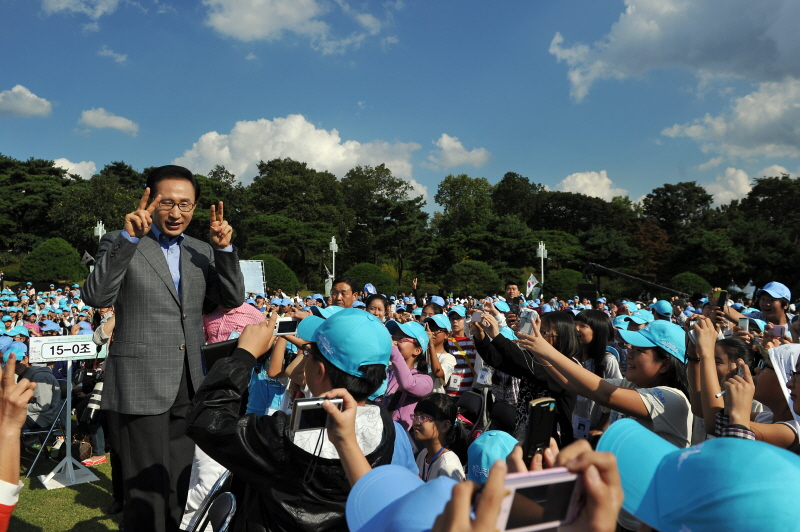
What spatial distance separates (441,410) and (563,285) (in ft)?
Answer: 106

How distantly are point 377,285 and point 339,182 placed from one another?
100 feet

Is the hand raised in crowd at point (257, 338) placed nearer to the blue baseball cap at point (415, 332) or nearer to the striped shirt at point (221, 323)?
the striped shirt at point (221, 323)

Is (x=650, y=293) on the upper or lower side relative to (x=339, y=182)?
lower

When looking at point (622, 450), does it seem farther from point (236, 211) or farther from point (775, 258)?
point (236, 211)

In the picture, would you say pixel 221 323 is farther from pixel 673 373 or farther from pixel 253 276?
pixel 253 276

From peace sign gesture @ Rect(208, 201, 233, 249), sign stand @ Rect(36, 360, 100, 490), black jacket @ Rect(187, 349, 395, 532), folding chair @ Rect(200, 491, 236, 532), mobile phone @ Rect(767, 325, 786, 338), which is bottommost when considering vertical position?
sign stand @ Rect(36, 360, 100, 490)

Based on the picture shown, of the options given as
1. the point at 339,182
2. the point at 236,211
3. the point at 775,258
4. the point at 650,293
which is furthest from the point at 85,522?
the point at 339,182

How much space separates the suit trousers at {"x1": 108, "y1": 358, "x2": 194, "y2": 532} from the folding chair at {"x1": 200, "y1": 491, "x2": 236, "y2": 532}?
0.44 metres

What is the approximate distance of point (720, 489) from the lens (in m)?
0.87

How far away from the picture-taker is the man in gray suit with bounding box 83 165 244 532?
8.56ft

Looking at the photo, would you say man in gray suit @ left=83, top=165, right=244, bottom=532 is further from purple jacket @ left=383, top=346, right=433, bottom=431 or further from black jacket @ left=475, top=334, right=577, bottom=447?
black jacket @ left=475, top=334, right=577, bottom=447

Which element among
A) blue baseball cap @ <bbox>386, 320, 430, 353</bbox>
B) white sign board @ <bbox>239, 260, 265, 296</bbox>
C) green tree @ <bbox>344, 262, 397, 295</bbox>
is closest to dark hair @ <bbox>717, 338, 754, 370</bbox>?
blue baseball cap @ <bbox>386, 320, 430, 353</bbox>

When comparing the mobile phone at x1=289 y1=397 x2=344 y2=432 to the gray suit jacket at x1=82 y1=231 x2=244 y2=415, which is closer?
the mobile phone at x1=289 y1=397 x2=344 y2=432

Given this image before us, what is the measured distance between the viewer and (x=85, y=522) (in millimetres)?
4738
